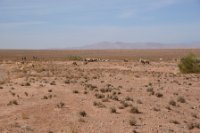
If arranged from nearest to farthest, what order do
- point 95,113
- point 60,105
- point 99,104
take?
point 95,113
point 60,105
point 99,104

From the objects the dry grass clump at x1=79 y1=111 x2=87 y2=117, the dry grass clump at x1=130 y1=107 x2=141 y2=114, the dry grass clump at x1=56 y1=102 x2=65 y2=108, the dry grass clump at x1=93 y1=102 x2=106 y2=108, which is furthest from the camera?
the dry grass clump at x1=93 y1=102 x2=106 y2=108

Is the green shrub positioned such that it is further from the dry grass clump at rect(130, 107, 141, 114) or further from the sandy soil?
the dry grass clump at rect(130, 107, 141, 114)

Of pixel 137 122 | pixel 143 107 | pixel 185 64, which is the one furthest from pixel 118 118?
pixel 185 64

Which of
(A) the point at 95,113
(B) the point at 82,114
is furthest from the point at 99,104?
(B) the point at 82,114

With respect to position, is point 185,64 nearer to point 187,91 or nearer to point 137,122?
point 187,91

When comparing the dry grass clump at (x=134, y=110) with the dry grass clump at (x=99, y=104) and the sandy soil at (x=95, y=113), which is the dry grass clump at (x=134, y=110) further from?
the dry grass clump at (x=99, y=104)

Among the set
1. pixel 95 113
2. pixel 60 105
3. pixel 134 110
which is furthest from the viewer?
pixel 60 105

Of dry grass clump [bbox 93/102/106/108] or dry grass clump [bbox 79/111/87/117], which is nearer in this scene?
dry grass clump [bbox 79/111/87/117]

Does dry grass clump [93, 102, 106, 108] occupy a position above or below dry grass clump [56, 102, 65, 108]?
below

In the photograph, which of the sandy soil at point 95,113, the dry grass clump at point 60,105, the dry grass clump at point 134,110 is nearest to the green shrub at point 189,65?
the sandy soil at point 95,113

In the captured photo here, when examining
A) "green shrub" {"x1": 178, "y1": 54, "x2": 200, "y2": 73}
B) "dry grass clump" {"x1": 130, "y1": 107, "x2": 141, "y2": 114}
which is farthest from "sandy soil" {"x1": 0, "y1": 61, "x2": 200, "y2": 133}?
"green shrub" {"x1": 178, "y1": 54, "x2": 200, "y2": 73}

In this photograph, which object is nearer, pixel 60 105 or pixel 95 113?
pixel 95 113

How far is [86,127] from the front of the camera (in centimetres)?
1521

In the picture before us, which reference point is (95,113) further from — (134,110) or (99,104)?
(99,104)
